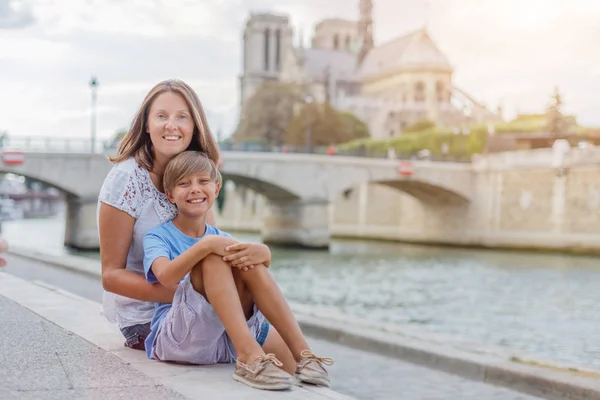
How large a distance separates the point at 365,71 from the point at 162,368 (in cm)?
7844

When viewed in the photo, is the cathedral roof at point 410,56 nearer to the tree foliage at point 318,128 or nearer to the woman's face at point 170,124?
the tree foliage at point 318,128

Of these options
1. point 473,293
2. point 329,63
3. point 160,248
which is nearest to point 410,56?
point 329,63

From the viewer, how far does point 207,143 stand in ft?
11.8

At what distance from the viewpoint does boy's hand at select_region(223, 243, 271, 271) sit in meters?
2.98

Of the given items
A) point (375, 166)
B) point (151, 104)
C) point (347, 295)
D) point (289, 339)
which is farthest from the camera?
point (375, 166)

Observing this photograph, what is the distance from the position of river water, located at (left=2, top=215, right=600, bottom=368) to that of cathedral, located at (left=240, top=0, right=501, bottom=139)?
106ft

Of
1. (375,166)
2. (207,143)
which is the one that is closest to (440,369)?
(207,143)

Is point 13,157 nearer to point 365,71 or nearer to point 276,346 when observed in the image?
point 276,346

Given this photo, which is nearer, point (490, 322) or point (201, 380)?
point (201, 380)

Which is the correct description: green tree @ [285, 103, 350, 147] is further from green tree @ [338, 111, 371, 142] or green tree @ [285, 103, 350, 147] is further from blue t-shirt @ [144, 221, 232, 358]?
blue t-shirt @ [144, 221, 232, 358]

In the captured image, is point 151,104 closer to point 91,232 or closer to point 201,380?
point 201,380

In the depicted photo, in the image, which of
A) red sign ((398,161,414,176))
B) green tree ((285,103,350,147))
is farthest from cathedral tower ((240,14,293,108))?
red sign ((398,161,414,176))

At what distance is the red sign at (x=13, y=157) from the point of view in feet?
93.4

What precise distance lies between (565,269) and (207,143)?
20.5 m
